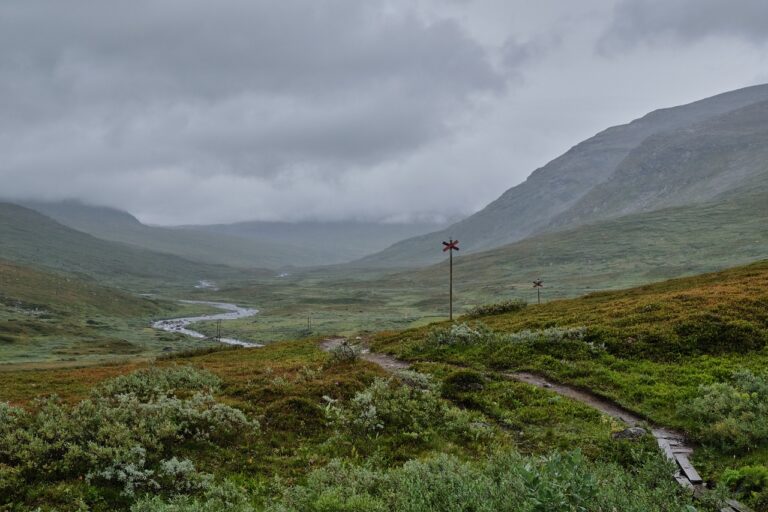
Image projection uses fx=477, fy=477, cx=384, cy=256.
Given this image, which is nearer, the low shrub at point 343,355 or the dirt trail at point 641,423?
the dirt trail at point 641,423

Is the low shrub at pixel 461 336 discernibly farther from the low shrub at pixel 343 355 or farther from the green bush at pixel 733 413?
the green bush at pixel 733 413

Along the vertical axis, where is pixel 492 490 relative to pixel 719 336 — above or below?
above

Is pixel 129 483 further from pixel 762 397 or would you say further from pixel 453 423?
pixel 762 397

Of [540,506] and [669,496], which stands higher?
[540,506]

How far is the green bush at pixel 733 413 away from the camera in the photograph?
14602 mm

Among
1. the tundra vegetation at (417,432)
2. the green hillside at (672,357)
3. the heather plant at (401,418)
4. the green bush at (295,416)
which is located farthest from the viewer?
the green bush at (295,416)

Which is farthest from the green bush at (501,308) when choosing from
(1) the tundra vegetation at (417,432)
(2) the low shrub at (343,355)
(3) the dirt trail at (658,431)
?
(2) the low shrub at (343,355)

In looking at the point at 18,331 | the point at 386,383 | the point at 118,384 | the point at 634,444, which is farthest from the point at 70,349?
the point at 634,444

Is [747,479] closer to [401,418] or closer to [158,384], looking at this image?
[401,418]

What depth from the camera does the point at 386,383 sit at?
21875 millimetres

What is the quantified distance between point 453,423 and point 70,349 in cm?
10598

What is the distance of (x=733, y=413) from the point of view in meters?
16.6

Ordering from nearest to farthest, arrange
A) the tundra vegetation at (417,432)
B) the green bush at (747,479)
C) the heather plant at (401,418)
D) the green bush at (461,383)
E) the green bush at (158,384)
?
the tundra vegetation at (417,432), the green bush at (747,479), the heather plant at (401,418), the green bush at (158,384), the green bush at (461,383)

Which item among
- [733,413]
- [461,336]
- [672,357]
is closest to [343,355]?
[461,336]
